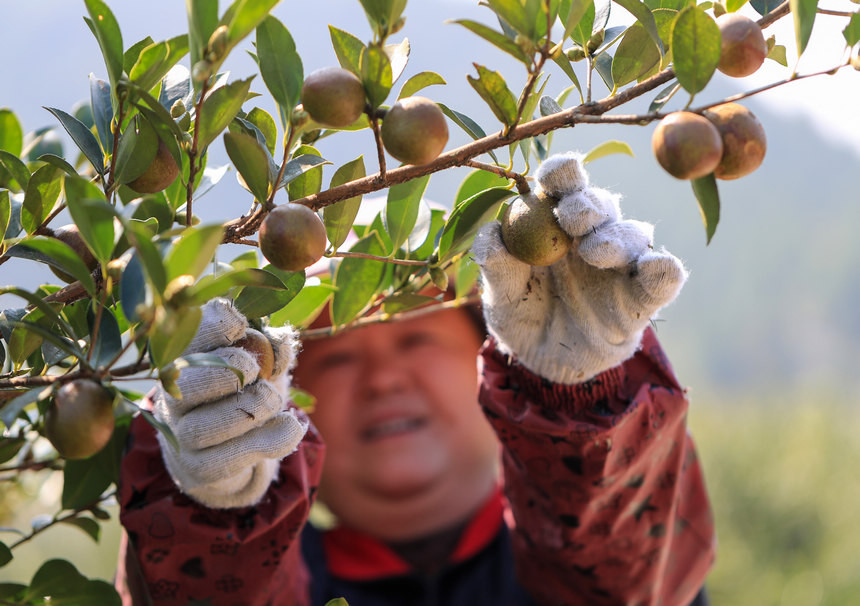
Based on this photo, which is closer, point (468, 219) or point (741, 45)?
point (741, 45)

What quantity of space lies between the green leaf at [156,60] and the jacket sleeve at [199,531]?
0.36m

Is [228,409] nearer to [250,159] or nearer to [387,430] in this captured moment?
[250,159]

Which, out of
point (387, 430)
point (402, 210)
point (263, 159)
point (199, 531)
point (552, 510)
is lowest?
point (387, 430)

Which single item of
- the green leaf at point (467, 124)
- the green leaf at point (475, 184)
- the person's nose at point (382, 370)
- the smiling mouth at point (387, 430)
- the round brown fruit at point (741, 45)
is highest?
the round brown fruit at point (741, 45)

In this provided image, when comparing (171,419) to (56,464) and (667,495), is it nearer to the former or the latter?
(56,464)

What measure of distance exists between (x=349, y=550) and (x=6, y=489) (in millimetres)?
587

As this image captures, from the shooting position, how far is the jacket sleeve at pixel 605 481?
2.35ft

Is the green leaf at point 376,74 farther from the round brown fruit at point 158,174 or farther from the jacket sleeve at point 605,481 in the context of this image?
the jacket sleeve at point 605,481

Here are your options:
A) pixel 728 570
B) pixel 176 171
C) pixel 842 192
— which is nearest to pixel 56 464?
pixel 176 171

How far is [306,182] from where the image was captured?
49 centimetres

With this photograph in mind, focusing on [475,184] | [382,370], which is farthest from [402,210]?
[382,370]

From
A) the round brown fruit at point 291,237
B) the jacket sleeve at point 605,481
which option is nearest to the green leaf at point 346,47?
the round brown fruit at point 291,237

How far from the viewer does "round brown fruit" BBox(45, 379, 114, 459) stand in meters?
0.36

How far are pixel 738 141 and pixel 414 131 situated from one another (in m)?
0.16
